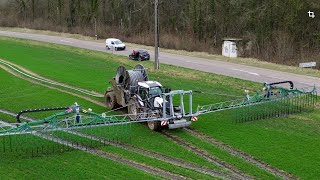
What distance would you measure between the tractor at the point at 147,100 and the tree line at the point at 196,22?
27.9m

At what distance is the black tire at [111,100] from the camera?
2708cm

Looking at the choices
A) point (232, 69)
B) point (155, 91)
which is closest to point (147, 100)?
point (155, 91)

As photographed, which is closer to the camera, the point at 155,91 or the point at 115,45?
the point at 155,91

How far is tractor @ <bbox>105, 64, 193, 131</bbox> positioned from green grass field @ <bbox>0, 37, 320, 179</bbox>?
697 millimetres

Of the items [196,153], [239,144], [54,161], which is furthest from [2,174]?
[239,144]

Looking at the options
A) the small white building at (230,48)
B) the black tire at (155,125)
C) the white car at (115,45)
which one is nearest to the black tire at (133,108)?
the black tire at (155,125)

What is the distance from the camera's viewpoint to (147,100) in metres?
23.3

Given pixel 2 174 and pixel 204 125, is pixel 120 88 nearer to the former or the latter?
pixel 204 125

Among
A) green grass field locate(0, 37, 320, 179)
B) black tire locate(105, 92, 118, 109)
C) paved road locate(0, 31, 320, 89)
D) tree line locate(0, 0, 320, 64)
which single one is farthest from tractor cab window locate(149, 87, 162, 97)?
tree line locate(0, 0, 320, 64)

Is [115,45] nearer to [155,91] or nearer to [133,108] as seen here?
[133,108]

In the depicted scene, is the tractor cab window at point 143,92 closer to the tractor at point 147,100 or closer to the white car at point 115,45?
the tractor at point 147,100

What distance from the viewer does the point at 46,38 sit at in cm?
7188

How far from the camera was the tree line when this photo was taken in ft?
177

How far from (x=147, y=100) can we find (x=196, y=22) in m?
45.0
